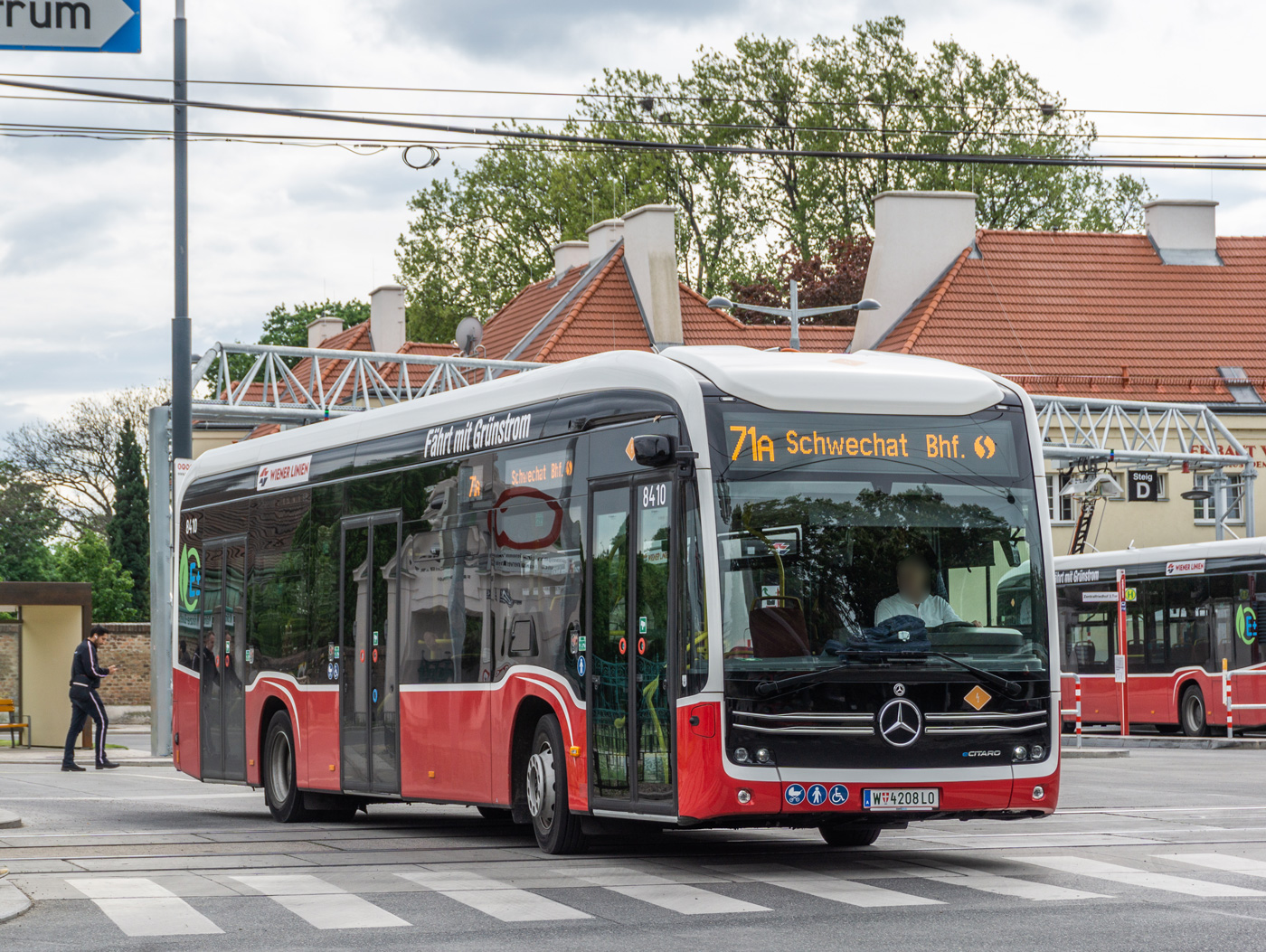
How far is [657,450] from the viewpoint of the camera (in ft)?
36.9

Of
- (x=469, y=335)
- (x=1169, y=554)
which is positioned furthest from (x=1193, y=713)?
(x=469, y=335)

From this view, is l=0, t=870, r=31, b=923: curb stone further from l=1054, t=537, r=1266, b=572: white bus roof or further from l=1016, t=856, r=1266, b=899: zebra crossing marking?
l=1054, t=537, r=1266, b=572: white bus roof

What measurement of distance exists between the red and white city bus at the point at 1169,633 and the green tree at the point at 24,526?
47375 millimetres

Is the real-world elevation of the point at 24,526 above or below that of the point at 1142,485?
above

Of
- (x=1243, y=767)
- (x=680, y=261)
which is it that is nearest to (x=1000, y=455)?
(x=1243, y=767)

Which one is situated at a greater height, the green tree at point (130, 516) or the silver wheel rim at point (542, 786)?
the green tree at point (130, 516)

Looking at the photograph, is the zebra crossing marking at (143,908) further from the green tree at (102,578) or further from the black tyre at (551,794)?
the green tree at (102,578)

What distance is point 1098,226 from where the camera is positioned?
61688mm

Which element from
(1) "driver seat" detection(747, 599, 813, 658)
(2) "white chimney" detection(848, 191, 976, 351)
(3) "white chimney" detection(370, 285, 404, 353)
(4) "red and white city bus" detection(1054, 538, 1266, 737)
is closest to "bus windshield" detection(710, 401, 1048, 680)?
(1) "driver seat" detection(747, 599, 813, 658)

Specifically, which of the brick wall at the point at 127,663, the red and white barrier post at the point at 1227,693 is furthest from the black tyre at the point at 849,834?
the brick wall at the point at 127,663

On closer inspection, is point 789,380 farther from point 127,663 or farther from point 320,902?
point 127,663

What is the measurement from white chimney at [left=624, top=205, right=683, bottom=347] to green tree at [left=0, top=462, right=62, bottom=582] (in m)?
31.2

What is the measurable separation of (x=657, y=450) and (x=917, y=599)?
1696 mm

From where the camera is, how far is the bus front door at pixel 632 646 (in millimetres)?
11227
